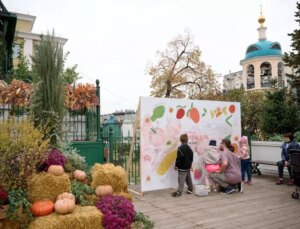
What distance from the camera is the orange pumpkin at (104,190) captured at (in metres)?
5.56

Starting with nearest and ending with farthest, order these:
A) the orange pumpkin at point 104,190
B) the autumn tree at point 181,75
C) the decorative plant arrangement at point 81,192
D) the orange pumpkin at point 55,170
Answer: the orange pumpkin at point 55,170, the decorative plant arrangement at point 81,192, the orange pumpkin at point 104,190, the autumn tree at point 181,75

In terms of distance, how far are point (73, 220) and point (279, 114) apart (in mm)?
10578

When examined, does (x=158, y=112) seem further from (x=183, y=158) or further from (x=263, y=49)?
(x=263, y=49)

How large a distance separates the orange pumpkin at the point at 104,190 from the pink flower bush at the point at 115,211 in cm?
22

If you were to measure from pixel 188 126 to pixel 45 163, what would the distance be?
484cm

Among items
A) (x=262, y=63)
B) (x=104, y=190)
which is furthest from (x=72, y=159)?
(x=262, y=63)

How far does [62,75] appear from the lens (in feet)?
21.7

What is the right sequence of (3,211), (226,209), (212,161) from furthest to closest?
(212,161) → (226,209) → (3,211)

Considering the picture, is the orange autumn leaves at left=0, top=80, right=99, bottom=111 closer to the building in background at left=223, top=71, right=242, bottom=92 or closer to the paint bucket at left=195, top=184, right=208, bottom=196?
the paint bucket at left=195, top=184, right=208, bottom=196

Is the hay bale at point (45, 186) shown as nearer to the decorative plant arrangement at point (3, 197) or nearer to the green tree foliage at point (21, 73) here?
the decorative plant arrangement at point (3, 197)

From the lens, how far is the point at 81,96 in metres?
7.81

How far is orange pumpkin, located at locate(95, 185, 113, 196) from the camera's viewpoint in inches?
219

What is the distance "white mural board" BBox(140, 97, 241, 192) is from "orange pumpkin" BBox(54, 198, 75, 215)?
3.51 meters

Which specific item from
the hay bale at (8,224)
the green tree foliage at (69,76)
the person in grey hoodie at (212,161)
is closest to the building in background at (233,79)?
the green tree foliage at (69,76)
